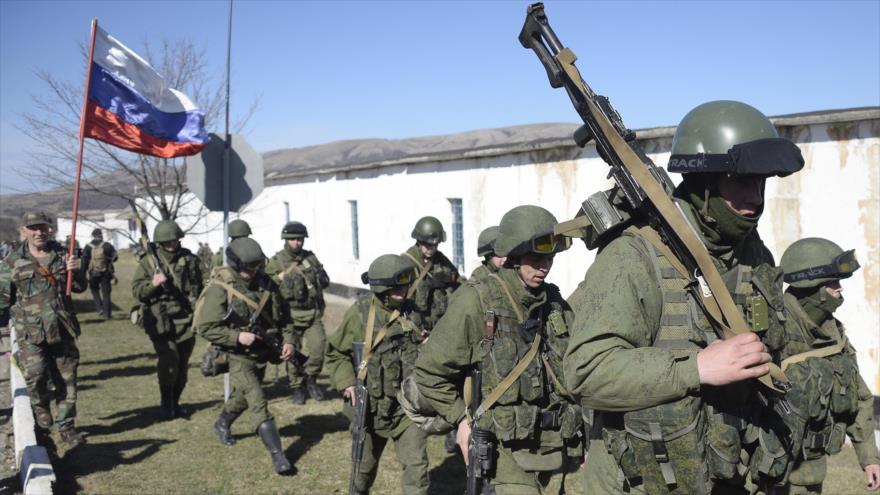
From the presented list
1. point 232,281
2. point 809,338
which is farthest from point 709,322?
point 232,281

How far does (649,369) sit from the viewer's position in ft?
7.45

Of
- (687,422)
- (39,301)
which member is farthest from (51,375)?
(687,422)

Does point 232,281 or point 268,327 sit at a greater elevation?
point 232,281

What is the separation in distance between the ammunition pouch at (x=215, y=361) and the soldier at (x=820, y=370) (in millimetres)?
5256

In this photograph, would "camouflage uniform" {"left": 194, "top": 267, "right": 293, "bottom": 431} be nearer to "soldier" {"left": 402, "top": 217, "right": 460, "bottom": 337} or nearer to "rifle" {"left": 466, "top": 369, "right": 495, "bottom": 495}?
"soldier" {"left": 402, "top": 217, "right": 460, "bottom": 337}

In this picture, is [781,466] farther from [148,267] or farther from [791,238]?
[148,267]

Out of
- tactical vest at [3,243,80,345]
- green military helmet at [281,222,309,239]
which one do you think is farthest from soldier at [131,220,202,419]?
green military helmet at [281,222,309,239]

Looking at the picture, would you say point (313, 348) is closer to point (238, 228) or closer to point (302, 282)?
point (302, 282)

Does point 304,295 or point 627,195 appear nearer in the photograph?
point 627,195

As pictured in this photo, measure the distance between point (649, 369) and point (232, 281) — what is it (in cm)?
608

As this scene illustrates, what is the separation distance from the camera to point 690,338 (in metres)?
Answer: 2.44

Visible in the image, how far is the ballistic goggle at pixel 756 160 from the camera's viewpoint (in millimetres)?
2359

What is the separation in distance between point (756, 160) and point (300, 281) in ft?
28.8

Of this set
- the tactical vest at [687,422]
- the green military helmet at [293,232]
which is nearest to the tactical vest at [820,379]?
the tactical vest at [687,422]
